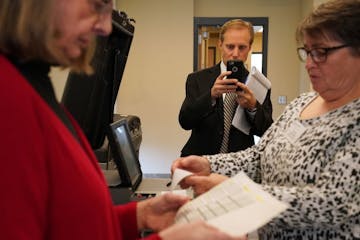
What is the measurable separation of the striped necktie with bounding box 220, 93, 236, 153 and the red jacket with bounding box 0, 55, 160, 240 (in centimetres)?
150

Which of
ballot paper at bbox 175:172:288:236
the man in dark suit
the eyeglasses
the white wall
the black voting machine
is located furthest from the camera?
the white wall

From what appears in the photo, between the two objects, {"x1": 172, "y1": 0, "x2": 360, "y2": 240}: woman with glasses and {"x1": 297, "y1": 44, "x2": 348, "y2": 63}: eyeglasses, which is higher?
{"x1": 297, "y1": 44, "x2": 348, "y2": 63}: eyeglasses

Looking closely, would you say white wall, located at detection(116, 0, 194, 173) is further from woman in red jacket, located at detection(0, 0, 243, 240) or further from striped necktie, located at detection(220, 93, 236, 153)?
woman in red jacket, located at detection(0, 0, 243, 240)

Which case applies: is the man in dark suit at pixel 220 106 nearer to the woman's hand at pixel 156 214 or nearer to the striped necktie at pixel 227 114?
the striped necktie at pixel 227 114

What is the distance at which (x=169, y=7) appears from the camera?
15.4 ft

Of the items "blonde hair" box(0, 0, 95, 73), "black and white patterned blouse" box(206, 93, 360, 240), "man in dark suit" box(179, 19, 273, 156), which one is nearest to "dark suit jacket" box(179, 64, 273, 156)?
"man in dark suit" box(179, 19, 273, 156)

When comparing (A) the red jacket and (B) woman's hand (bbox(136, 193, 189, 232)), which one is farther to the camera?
(B) woman's hand (bbox(136, 193, 189, 232))

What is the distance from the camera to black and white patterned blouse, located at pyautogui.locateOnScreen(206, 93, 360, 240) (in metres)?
1.01

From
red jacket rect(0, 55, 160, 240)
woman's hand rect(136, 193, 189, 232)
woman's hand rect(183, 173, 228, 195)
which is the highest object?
red jacket rect(0, 55, 160, 240)

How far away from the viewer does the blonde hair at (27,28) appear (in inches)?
22.9

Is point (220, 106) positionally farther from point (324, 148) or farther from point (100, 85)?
point (324, 148)

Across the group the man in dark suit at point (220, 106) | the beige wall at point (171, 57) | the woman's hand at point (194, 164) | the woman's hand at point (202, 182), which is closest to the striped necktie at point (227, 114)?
the man in dark suit at point (220, 106)

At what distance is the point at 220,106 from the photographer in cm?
217

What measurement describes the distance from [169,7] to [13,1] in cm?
427
